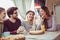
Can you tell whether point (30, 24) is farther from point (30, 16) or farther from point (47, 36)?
point (47, 36)

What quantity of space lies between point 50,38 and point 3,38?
0.42 metres

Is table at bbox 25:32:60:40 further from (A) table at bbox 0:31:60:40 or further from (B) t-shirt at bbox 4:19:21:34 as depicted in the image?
(B) t-shirt at bbox 4:19:21:34

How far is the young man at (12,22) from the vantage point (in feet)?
4.03

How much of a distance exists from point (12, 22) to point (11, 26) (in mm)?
38

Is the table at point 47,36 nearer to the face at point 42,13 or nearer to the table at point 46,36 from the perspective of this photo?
the table at point 46,36

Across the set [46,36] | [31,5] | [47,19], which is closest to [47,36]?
[46,36]

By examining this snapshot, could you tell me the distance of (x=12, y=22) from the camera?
125 centimetres

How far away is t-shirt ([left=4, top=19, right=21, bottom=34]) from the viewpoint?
48.3 inches

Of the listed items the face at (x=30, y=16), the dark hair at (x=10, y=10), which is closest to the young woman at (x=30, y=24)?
the face at (x=30, y=16)

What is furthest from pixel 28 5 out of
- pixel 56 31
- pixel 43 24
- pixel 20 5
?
pixel 56 31

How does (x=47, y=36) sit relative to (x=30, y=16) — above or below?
below

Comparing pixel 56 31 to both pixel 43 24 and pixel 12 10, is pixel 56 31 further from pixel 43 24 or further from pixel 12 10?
pixel 12 10

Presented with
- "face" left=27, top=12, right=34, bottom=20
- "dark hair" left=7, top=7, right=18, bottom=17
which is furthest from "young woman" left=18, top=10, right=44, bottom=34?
"dark hair" left=7, top=7, right=18, bottom=17

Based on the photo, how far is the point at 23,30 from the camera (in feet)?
4.05
